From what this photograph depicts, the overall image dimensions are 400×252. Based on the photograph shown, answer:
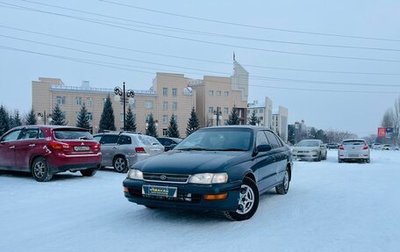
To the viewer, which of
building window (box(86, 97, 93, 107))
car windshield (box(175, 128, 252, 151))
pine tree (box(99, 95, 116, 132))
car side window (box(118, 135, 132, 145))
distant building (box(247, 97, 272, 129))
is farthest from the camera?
distant building (box(247, 97, 272, 129))

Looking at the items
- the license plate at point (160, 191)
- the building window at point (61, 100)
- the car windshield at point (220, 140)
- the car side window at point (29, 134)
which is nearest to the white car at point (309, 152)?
the car side window at point (29, 134)

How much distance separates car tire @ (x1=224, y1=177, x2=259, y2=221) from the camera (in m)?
6.17

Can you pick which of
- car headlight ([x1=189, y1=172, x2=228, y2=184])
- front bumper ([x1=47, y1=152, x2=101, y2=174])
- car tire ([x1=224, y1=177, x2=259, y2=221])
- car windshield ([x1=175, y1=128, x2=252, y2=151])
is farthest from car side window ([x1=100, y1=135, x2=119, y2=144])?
car headlight ([x1=189, y1=172, x2=228, y2=184])

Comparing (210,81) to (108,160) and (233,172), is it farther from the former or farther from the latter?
(233,172)

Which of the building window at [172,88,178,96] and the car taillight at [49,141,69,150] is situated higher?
the building window at [172,88,178,96]

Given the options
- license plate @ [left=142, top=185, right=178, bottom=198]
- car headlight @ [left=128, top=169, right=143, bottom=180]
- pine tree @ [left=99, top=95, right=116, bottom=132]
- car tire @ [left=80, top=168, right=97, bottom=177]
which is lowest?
car tire @ [left=80, top=168, right=97, bottom=177]

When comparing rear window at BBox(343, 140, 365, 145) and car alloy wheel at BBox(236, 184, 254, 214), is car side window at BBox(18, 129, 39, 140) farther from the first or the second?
rear window at BBox(343, 140, 365, 145)

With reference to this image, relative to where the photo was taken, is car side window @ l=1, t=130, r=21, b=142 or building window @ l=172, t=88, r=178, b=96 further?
building window @ l=172, t=88, r=178, b=96

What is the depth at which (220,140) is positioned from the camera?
7352 millimetres

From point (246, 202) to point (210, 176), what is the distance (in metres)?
0.98

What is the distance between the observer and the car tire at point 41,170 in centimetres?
1055

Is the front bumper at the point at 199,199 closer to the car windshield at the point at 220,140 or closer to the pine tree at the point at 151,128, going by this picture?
the car windshield at the point at 220,140

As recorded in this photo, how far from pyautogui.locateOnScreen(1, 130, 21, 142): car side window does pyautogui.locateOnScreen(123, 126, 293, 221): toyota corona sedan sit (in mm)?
6138

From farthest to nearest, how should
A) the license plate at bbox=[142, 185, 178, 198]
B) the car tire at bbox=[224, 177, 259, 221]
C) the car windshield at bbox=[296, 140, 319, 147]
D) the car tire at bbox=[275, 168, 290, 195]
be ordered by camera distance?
the car windshield at bbox=[296, 140, 319, 147], the car tire at bbox=[275, 168, 290, 195], the car tire at bbox=[224, 177, 259, 221], the license plate at bbox=[142, 185, 178, 198]
